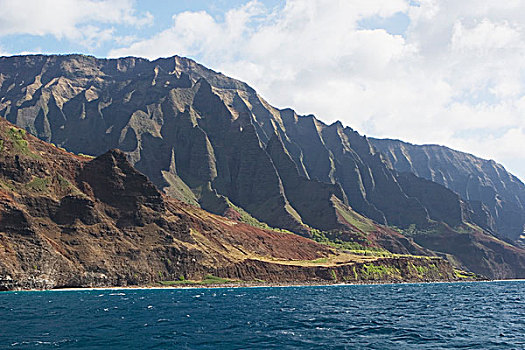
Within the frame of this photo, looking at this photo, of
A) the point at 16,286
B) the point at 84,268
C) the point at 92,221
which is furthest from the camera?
the point at 92,221

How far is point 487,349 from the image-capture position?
5412cm

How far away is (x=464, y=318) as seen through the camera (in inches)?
3297

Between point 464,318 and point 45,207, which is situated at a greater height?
point 45,207

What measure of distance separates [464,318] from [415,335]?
24858 mm

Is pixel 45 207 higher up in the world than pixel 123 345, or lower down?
higher up

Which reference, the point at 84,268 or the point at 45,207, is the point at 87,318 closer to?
the point at 84,268

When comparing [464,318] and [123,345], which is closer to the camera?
[123,345]

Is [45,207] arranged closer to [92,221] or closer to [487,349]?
[92,221]

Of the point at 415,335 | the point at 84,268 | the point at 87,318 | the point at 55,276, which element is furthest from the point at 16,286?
the point at 415,335

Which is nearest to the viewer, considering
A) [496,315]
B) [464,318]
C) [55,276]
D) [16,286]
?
[464,318]

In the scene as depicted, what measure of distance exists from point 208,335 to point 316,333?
13.7m

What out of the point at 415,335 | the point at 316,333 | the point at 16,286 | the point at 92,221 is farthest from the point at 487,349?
the point at 92,221

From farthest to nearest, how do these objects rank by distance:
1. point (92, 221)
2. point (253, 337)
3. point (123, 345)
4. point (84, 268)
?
point (92, 221), point (84, 268), point (253, 337), point (123, 345)

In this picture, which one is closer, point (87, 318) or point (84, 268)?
point (87, 318)
